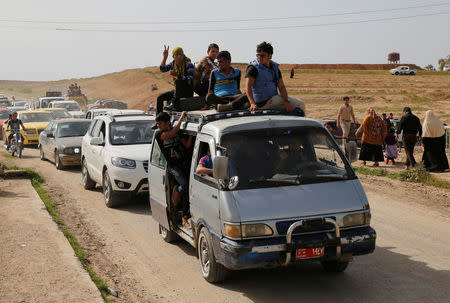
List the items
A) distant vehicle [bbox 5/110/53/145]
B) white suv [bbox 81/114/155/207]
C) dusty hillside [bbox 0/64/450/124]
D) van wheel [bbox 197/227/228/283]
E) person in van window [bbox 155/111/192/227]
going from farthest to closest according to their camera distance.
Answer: dusty hillside [bbox 0/64/450/124], distant vehicle [bbox 5/110/53/145], white suv [bbox 81/114/155/207], person in van window [bbox 155/111/192/227], van wheel [bbox 197/227/228/283]

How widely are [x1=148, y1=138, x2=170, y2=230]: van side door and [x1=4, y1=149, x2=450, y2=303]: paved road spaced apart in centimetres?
52

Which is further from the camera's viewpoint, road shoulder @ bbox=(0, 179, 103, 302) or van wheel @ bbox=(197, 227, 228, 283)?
van wheel @ bbox=(197, 227, 228, 283)

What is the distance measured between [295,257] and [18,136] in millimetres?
20195

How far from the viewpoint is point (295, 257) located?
661cm

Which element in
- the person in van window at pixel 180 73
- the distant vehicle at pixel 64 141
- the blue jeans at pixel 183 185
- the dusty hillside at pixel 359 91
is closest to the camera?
the blue jeans at pixel 183 185

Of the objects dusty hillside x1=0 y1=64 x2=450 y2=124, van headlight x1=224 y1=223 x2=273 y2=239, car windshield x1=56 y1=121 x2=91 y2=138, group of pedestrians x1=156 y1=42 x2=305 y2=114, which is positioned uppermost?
group of pedestrians x1=156 y1=42 x2=305 y2=114

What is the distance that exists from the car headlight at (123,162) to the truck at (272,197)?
16.0ft

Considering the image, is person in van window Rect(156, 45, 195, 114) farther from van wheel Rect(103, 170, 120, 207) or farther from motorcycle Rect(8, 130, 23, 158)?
motorcycle Rect(8, 130, 23, 158)

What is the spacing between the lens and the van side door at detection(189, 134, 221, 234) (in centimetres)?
710

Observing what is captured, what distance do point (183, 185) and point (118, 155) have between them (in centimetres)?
483

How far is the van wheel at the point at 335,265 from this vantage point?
25.2 feet

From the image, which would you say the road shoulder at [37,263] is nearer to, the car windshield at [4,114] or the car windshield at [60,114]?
the car windshield at [60,114]

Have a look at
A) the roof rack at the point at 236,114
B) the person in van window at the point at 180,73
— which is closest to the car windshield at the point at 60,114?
the person in van window at the point at 180,73

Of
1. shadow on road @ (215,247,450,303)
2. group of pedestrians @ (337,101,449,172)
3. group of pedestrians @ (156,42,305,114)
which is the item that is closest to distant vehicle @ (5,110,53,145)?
group of pedestrians @ (337,101,449,172)
